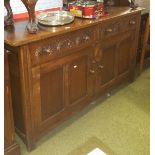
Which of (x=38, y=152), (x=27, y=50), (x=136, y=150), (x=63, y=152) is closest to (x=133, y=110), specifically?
(x=136, y=150)

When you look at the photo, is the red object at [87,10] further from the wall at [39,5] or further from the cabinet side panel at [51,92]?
the cabinet side panel at [51,92]

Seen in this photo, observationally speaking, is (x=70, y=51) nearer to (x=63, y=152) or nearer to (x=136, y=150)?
(x=63, y=152)

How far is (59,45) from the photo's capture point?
1606 millimetres

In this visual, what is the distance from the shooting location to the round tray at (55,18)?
1.65m

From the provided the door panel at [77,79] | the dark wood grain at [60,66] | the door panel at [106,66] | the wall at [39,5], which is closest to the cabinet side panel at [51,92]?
the dark wood grain at [60,66]

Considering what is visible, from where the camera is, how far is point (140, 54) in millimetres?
2840

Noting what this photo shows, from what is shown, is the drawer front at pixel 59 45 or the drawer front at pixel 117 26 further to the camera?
the drawer front at pixel 117 26

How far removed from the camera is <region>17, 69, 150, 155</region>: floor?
1751 millimetres

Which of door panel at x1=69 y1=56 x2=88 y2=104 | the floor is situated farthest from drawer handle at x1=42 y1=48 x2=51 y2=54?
the floor

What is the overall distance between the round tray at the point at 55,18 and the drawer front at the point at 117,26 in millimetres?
282

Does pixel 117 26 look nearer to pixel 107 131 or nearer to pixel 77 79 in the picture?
pixel 77 79

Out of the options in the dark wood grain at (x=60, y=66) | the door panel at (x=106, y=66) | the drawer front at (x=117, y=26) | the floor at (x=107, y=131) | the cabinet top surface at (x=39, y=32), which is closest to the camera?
the cabinet top surface at (x=39, y=32)

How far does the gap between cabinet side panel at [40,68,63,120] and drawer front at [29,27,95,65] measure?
12 cm

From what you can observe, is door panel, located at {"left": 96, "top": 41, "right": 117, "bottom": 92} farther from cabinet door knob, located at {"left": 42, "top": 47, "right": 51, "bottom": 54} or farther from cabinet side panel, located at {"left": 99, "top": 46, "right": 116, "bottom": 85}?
cabinet door knob, located at {"left": 42, "top": 47, "right": 51, "bottom": 54}
